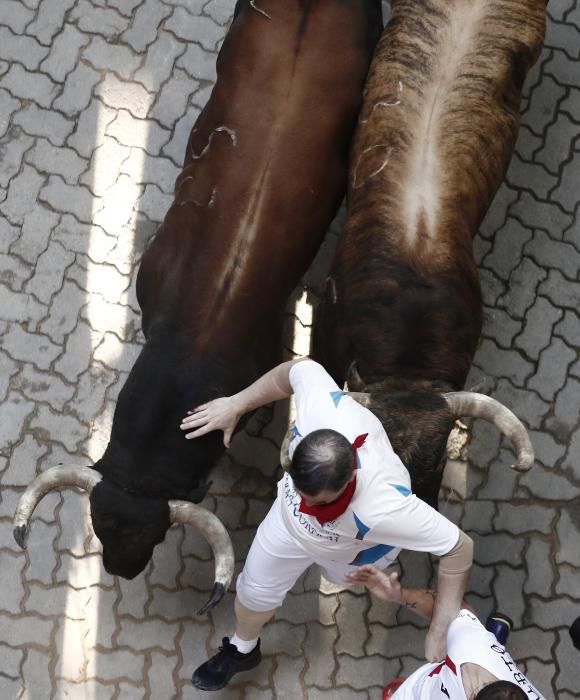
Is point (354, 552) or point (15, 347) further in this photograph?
point (15, 347)

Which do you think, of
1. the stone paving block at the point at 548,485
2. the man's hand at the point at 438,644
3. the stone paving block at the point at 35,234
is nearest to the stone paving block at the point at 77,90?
the stone paving block at the point at 35,234

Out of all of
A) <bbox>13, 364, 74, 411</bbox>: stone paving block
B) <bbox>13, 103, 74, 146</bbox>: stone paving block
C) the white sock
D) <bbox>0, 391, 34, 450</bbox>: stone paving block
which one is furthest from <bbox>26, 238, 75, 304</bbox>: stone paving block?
the white sock

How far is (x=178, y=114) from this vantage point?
6.52 m

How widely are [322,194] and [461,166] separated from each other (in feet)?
2.67

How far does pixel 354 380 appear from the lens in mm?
4898

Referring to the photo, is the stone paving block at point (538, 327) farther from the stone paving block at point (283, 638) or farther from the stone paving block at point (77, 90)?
the stone paving block at point (77, 90)

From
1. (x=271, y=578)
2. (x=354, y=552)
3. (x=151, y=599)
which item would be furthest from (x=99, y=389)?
(x=354, y=552)

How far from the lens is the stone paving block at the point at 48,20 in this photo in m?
6.66

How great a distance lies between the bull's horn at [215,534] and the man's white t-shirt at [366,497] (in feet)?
2.39

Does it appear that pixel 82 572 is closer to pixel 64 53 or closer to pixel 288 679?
pixel 288 679

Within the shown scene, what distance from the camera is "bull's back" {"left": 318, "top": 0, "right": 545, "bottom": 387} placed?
4914 millimetres

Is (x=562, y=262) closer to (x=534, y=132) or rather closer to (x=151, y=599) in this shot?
(x=534, y=132)

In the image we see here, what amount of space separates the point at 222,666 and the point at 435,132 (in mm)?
3285

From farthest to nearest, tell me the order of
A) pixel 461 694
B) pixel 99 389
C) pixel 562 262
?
pixel 562 262 → pixel 99 389 → pixel 461 694
